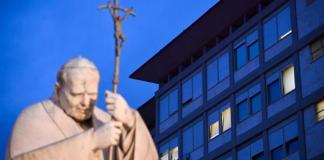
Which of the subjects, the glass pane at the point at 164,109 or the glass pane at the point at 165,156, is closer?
the glass pane at the point at 165,156

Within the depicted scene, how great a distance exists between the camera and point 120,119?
39.2ft

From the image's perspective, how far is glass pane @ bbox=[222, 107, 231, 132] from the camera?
77.4 meters

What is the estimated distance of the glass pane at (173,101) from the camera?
3381 inches

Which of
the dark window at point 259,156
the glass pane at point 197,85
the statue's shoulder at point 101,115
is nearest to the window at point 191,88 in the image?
the glass pane at point 197,85

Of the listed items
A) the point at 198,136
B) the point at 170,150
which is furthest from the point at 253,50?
the point at 170,150

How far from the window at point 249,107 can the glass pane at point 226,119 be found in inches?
44.1

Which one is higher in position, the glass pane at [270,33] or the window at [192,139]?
the glass pane at [270,33]

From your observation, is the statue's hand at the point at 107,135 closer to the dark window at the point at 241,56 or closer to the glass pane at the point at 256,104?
the glass pane at the point at 256,104

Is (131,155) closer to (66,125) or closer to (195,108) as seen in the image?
(66,125)

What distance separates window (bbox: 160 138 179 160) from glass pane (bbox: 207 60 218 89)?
531cm

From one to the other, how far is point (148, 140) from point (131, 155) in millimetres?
273

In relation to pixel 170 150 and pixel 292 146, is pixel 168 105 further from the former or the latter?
pixel 292 146

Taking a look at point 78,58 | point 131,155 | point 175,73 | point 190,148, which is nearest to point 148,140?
point 131,155

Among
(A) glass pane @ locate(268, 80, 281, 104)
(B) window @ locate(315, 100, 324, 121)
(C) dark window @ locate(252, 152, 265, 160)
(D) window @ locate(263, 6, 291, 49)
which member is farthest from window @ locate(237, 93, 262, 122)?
(B) window @ locate(315, 100, 324, 121)
